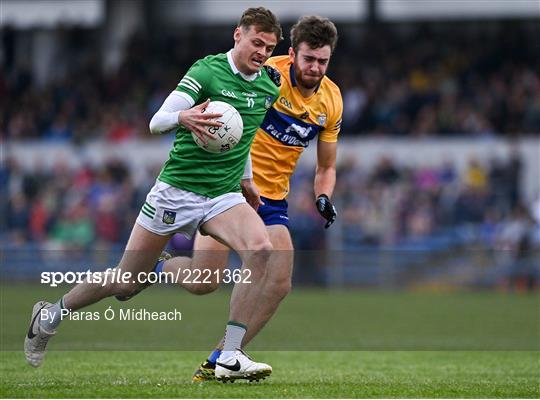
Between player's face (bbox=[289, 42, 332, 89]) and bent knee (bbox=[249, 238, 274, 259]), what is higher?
player's face (bbox=[289, 42, 332, 89])

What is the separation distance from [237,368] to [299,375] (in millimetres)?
1216

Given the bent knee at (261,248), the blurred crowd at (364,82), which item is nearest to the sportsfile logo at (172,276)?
the bent knee at (261,248)

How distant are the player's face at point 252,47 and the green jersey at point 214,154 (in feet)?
0.33

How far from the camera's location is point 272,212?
9594 millimetres

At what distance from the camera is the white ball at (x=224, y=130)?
27.5 feet

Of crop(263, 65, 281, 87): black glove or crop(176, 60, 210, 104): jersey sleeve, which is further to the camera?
crop(263, 65, 281, 87): black glove

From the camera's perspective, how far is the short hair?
852cm

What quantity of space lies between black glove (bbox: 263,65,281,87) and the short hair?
461mm

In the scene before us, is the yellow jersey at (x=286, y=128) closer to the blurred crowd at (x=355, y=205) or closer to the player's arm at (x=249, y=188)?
the player's arm at (x=249, y=188)

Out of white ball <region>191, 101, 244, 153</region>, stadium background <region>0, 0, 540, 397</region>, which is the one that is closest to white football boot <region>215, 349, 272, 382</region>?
white ball <region>191, 101, 244, 153</region>

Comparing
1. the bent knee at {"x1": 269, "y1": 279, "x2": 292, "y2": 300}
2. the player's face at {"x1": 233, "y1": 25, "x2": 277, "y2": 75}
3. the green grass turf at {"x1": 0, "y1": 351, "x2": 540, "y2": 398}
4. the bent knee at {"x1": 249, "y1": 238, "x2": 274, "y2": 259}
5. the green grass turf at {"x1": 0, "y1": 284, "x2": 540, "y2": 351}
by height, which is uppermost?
the player's face at {"x1": 233, "y1": 25, "x2": 277, "y2": 75}

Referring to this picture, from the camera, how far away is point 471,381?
9.27 metres

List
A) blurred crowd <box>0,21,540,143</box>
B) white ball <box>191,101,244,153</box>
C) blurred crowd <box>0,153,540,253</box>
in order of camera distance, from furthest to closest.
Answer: blurred crowd <box>0,21,540,143</box>
blurred crowd <box>0,153,540,253</box>
white ball <box>191,101,244,153</box>

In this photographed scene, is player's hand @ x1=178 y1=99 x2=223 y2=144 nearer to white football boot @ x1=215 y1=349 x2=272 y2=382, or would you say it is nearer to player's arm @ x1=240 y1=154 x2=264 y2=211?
player's arm @ x1=240 y1=154 x2=264 y2=211
